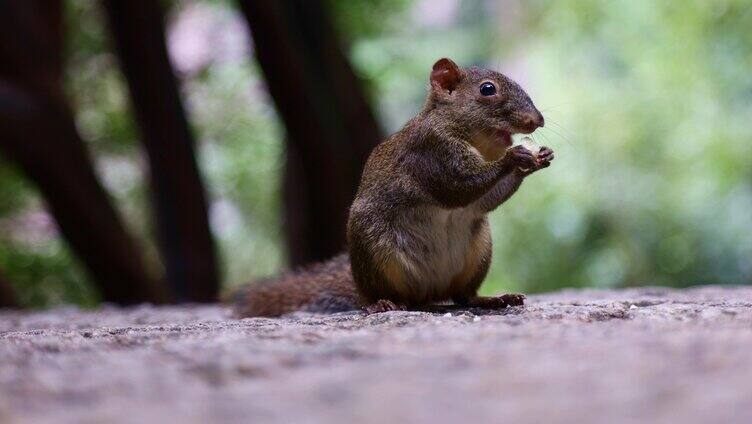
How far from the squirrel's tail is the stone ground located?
1.58 metres

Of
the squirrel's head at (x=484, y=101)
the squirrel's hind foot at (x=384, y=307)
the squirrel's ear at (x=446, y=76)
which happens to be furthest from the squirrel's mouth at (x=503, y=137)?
the squirrel's hind foot at (x=384, y=307)

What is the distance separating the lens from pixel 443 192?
346 centimetres

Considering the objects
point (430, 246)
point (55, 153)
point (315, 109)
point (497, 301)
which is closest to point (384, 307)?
point (430, 246)

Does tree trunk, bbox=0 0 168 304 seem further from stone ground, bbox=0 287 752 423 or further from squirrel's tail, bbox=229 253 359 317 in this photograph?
stone ground, bbox=0 287 752 423

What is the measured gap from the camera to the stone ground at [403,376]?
1.46 m

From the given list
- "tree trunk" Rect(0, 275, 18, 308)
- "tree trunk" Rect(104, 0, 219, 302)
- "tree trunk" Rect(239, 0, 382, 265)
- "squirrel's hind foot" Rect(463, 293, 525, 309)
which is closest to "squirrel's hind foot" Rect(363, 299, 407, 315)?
"squirrel's hind foot" Rect(463, 293, 525, 309)

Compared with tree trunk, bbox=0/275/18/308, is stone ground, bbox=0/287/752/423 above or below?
below

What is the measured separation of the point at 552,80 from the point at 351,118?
3839 millimetres

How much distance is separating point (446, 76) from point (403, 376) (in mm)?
2310

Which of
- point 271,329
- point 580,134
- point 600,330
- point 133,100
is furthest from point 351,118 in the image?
point 600,330

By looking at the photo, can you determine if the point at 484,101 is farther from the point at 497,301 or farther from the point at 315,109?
the point at 315,109

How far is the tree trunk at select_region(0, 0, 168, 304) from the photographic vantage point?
23.2 feet

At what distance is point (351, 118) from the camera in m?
7.84

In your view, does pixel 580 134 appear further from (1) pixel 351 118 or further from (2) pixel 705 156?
(1) pixel 351 118
